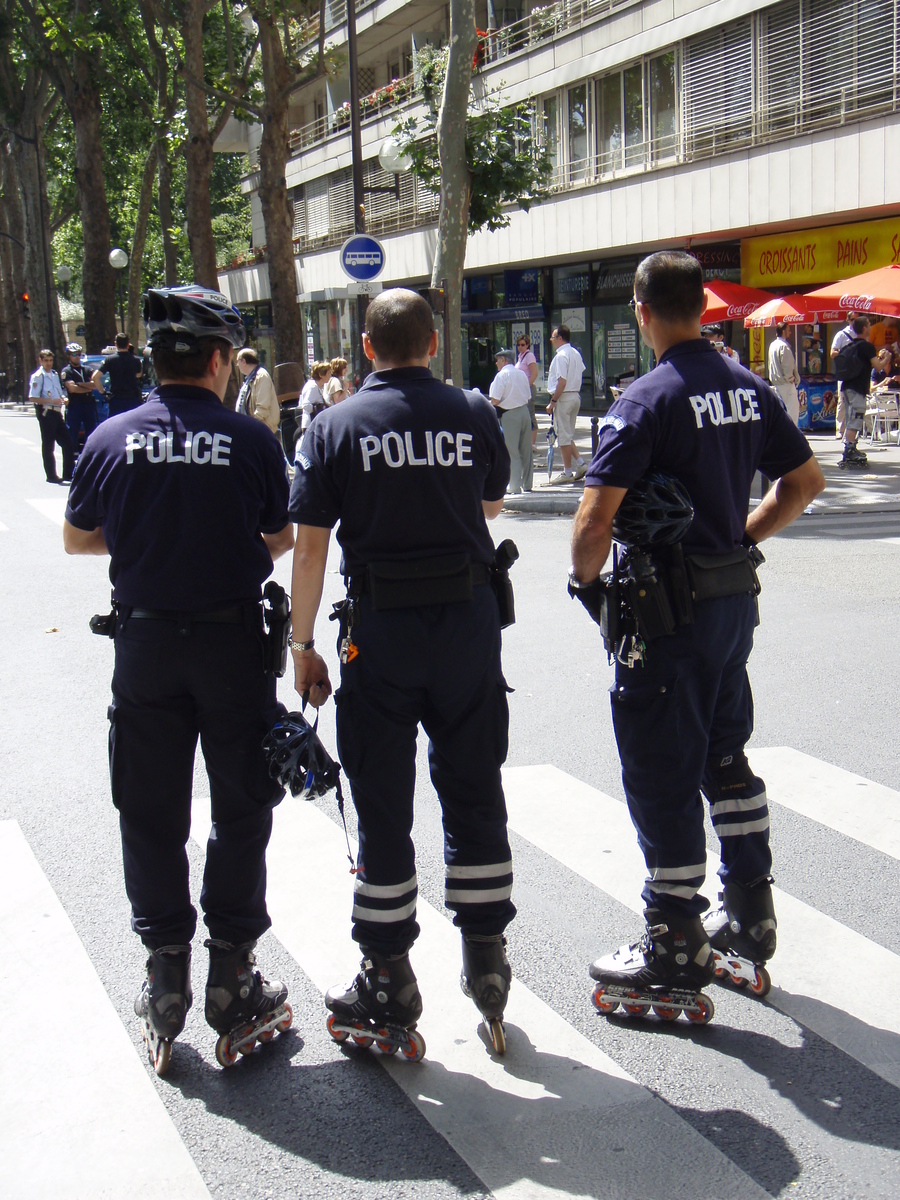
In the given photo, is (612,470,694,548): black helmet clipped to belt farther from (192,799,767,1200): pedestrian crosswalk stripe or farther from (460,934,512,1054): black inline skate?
(192,799,767,1200): pedestrian crosswalk stripe

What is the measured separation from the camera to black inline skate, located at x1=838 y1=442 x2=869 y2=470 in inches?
706

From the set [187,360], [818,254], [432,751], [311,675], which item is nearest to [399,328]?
[187,360]

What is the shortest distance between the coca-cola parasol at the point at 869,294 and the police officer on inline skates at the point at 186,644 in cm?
1490

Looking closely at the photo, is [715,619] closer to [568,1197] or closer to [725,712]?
[725,712]

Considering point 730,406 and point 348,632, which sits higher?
point 730,406

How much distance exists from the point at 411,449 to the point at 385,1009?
1.47m

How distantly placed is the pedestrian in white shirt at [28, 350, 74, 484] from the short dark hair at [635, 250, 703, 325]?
16.0m

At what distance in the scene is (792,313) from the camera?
1948cm

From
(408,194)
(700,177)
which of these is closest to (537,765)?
(700,177)

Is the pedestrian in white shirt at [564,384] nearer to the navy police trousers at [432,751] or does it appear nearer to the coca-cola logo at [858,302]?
the coca-cola logo at [858,302]

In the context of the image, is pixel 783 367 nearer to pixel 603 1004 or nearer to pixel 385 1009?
pixel 603 1004

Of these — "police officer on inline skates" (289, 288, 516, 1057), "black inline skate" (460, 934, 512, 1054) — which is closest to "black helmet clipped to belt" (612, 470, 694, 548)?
"police officer on inline skates" (289, 288, 516, 1057)

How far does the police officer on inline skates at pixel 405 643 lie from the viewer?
10.7ft

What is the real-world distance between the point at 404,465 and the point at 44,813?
286cm
